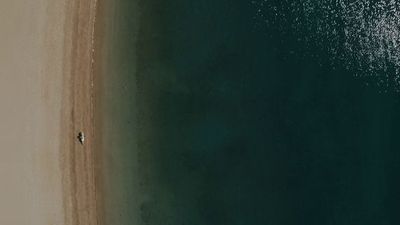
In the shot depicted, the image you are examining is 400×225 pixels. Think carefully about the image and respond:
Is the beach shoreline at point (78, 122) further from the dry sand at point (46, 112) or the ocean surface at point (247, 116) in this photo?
the ocean surface at point (247, 116)

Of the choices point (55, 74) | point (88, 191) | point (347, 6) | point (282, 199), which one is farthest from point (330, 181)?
point (55, 74)

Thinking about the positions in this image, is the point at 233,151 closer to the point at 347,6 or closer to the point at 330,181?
the point at 330,181

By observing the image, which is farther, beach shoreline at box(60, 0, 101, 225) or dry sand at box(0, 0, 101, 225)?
beach shoreline at box(60, 0, 101, 225)

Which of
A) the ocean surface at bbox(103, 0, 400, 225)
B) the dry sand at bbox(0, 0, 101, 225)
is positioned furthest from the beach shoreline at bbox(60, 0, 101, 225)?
the ocean surface at bbox(103, 0, 400, 225)

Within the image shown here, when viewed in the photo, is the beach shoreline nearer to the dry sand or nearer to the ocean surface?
the dry sand

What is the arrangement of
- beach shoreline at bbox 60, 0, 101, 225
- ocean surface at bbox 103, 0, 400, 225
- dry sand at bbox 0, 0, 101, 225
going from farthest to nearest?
ocean surface at bbox 103, 0, 400, 225 → beach shoreline at bbox 60, 0, 101, 225 → dry sand at bbox 0, 0, 101, 225

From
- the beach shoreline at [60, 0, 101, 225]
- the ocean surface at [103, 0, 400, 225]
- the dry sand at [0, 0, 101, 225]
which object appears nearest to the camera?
the dry sand at [0, 0, 101, 225]
